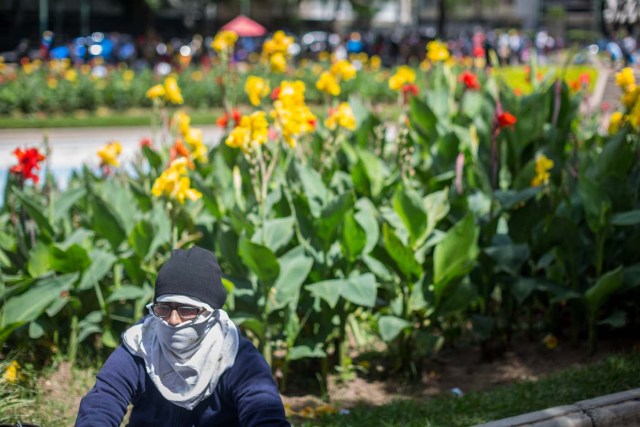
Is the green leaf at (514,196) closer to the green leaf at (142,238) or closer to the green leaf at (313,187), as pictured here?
the green leaf at (313,187)

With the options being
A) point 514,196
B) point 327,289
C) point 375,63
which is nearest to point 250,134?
point 327,289

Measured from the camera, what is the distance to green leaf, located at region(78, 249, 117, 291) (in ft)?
14.4

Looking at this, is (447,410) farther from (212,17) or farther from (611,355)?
(212,17)

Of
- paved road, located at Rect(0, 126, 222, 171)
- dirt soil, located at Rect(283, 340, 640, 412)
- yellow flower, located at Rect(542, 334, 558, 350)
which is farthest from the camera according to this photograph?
paved road, located at Rect(0, 126, 222, 171)

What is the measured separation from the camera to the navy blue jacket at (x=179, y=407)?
103 inches

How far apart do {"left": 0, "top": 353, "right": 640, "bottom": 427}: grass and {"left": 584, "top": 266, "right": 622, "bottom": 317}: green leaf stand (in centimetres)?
26

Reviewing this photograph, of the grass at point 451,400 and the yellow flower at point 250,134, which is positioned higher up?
the yellow flower at point 250,134

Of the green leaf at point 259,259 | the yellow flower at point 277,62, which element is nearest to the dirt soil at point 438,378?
the green leaf at point 259,259

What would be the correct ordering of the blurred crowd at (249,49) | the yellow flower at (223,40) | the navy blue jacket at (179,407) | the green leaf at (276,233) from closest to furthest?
1. the navy blue jacket at (179,407)
2. the green leaf at (276,233)
3. the yellow flower at (223,40)
4. the blurred crowd at (249,49)

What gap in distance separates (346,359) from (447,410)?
776 mm

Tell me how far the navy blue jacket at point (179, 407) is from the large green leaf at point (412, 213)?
1.70m

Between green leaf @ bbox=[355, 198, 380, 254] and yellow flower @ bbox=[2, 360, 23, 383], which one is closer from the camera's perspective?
yellow flower @ bbox=[2, 360, 23, 383]

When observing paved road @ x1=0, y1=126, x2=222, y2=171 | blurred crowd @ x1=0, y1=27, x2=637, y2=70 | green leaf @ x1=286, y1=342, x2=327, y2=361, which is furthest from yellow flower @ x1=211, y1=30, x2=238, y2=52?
blurred crowd @ x1=0, y1=27, x2=637, y2=70

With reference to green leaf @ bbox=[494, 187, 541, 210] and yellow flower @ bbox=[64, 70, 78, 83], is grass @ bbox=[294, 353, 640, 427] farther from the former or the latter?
yellow flower @ bbox=[64, 70, 78, 83]
